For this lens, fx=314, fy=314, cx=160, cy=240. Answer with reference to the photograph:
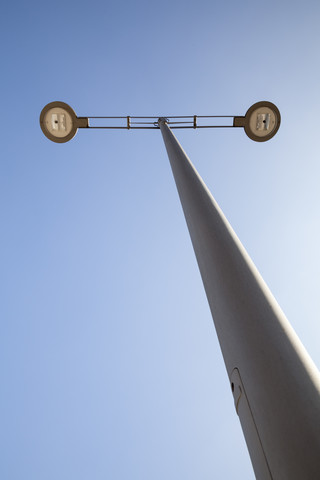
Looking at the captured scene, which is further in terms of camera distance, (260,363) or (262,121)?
(262,121)

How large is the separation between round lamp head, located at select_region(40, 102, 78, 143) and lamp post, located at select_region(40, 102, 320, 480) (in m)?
4.51

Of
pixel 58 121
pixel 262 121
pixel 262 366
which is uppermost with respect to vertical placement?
pixel 58 121

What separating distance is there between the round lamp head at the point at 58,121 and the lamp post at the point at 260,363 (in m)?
4.51

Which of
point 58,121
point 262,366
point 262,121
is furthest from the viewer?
point 58,121

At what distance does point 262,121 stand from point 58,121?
392 cm

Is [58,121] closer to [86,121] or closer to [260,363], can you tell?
[86,121]

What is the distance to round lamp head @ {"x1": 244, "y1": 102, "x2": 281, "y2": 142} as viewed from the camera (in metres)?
5.82

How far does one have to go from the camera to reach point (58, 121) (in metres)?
6.09

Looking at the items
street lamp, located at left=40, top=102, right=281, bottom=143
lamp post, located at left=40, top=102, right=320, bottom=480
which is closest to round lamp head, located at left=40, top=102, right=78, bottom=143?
street lamp, located at left=40, top=102, right=281, bottom=143

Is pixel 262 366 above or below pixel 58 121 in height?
below

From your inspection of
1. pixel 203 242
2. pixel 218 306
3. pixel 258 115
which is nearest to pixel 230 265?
pixel 218 306

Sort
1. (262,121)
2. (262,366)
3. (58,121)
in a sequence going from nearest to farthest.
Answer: (262,366)
(262,121)
(58,121)

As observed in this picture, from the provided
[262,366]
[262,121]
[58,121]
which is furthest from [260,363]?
[58,121]

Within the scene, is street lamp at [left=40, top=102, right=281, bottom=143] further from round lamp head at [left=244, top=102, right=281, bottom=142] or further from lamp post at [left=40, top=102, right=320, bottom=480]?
lamp post at [left=40, top=102, right=320, bottom=480]
